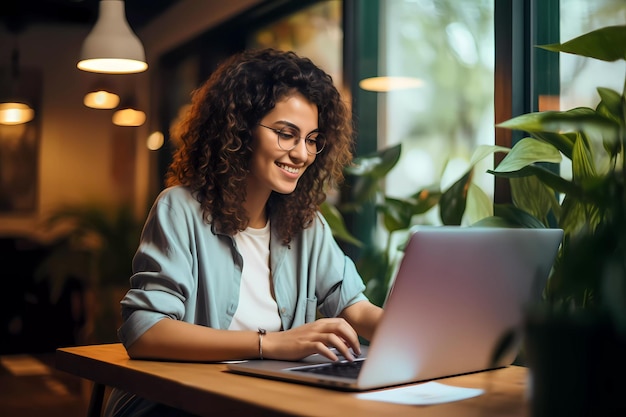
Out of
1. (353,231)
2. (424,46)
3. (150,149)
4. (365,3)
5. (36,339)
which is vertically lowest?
(36,339)

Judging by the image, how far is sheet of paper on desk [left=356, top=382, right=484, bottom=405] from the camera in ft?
3.75

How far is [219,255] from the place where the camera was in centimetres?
179

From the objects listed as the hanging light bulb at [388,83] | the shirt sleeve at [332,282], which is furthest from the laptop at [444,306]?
the hanging light bulb at [388,83]

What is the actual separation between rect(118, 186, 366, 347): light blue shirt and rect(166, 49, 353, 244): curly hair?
44 millimetres

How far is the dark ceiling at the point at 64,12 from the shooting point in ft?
10.8

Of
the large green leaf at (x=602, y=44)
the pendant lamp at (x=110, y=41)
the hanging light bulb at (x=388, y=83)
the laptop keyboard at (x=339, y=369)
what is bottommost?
the laptop keyboard at (x=339, y=369)

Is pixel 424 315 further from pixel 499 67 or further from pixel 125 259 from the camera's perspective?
pixel 125 259

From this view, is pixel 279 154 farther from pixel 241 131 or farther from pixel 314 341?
pixel 314 341

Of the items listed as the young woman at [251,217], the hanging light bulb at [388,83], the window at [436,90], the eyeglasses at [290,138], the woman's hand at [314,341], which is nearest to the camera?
the woman's hand at [314,341]

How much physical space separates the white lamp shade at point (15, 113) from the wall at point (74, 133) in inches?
2.3

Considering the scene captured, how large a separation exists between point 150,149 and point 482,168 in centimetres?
164

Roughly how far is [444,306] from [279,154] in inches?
30.6

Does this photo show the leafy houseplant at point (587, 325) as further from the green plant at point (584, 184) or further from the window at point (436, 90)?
the window at point (436, 90)

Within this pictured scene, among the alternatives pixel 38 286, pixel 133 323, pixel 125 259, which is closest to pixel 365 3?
pixel 125 259
